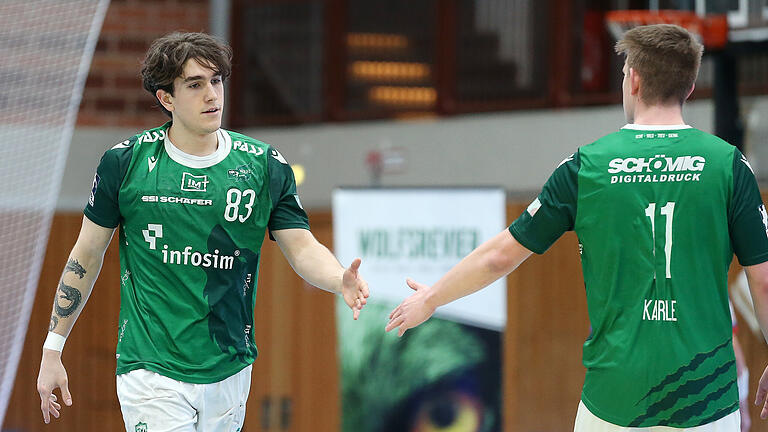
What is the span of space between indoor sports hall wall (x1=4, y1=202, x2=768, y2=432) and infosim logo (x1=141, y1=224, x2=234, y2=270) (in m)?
4.86

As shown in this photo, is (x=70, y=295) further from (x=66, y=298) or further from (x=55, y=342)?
(x=55, y=342)

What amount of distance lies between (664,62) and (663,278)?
699mm

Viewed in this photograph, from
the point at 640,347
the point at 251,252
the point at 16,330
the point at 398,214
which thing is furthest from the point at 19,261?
the point at 640,347

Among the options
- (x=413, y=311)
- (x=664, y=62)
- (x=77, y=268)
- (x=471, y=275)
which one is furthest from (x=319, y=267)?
(x=664, y=62)

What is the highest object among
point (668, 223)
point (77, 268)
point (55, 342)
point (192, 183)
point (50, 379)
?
point (192, 183)

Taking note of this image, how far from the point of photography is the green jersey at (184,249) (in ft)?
13.2

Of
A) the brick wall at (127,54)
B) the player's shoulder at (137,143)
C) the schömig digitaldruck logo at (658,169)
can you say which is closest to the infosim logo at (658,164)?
the schömig digitaldruck logo at (658,169)

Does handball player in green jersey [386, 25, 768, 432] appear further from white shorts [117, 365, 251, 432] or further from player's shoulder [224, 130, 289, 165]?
white shorts [117, 365, 251, 432]

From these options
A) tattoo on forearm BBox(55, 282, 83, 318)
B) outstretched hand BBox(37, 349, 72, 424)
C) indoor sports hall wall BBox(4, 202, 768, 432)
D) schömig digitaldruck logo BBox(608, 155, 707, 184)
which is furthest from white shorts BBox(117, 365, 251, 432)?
indoor sports hall wall BBox(4, 202, 768, 432)

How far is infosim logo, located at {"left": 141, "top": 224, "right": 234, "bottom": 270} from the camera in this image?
4.06 meters

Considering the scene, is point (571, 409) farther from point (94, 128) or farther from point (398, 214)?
point (94, 128)

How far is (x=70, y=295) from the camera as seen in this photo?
4.20 metres

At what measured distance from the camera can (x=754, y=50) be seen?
22.6ft

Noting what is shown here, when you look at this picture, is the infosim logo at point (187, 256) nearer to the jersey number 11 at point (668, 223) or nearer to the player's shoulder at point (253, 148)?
the player's shoulder at point (253, 148)
